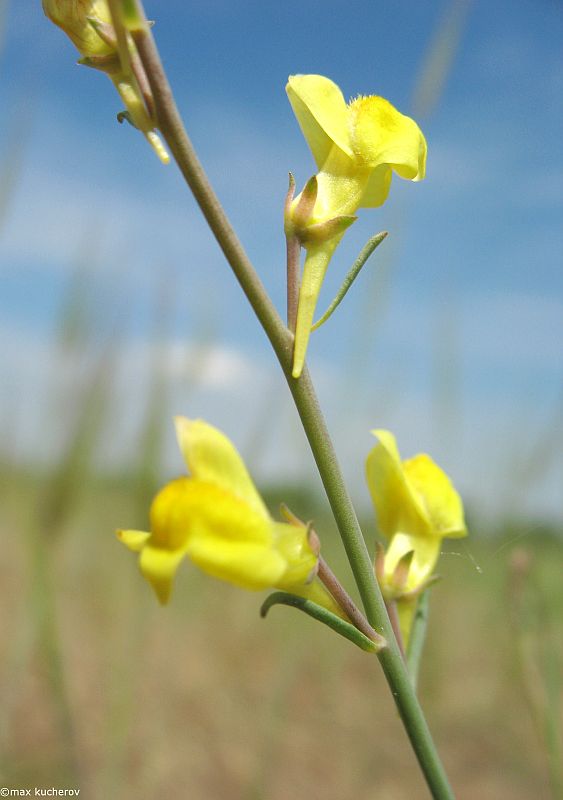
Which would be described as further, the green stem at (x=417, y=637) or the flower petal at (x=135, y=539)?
the green stem at (x=417, y=637)

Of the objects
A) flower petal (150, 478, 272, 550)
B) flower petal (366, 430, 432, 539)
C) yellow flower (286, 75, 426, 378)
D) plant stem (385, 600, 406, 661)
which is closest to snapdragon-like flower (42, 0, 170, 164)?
yellow flower (286, 75, 426, 378)

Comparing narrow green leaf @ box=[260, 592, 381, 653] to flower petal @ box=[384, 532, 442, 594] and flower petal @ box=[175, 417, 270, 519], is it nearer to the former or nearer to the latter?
flower petal @ box=[175, 417, 270, 519]

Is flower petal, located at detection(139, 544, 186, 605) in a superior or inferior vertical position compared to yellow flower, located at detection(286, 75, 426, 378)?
inferior

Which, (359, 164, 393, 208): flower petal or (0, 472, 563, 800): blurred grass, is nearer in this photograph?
(359, 164, 393, 208): flower petal

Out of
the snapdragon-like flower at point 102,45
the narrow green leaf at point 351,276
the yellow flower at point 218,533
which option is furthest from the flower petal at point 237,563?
the snapdragon-like flower at point 102,45

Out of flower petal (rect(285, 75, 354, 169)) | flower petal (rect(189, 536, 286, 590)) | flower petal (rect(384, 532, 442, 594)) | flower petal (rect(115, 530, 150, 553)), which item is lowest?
flower petal (rect(384, 532, 442, 594))

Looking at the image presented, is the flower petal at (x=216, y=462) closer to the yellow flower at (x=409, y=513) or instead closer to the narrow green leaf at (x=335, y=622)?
the narrow green leaf at (x=335, y=622)

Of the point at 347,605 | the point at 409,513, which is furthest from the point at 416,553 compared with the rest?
the point at 347,605
